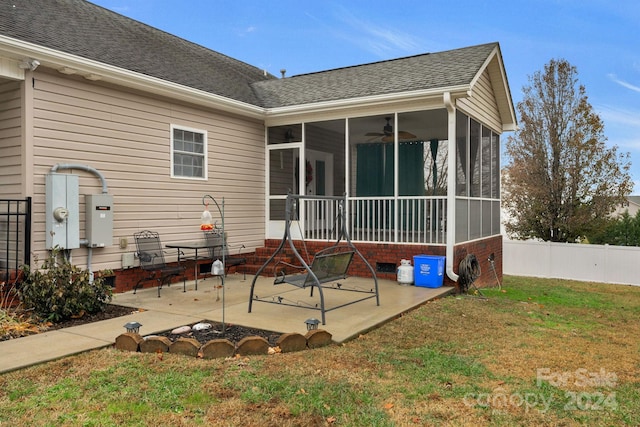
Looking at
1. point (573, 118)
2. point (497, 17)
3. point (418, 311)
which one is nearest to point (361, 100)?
point (418, 311)

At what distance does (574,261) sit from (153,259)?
1377 cm

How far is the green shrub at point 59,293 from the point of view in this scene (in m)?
5.33

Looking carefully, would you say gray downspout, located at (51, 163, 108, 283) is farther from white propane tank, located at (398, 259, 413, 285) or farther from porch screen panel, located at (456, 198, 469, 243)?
porch screen panel, located at (456, 198, 469, 243)

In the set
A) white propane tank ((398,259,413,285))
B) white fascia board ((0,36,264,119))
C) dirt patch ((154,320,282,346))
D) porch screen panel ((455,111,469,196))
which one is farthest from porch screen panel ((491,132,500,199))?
dirt patch ((154,320,282,346))

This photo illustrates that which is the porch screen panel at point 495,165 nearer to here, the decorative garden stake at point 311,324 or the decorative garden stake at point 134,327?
the decorative garden stake at point 311,324

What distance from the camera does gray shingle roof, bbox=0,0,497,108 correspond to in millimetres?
6711

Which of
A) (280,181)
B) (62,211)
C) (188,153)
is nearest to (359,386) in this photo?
(62,211)

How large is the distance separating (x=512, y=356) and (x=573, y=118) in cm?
1534

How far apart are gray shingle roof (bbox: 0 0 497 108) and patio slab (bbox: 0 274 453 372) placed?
357 cm

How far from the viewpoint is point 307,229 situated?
976 cm

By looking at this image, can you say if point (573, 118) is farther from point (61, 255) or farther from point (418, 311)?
point (61, 255)

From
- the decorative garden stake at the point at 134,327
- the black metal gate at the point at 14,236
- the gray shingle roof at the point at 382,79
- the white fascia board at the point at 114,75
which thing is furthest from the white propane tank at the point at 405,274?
A: the black metal gate at the point at 14,236

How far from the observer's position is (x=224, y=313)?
18.5 feet

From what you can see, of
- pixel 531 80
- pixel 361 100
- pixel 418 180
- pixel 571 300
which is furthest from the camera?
pixel 531 80
